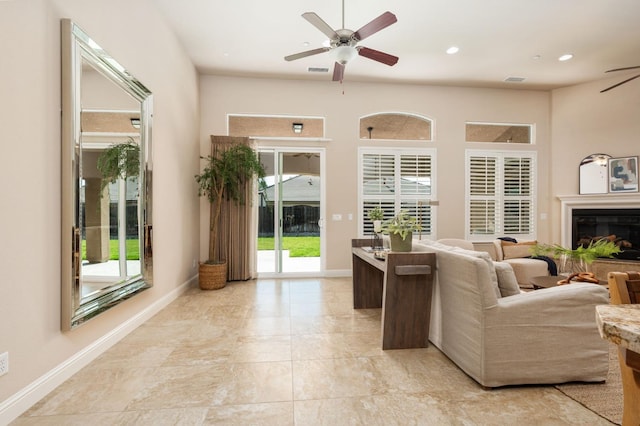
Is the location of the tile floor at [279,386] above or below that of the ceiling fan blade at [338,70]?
below

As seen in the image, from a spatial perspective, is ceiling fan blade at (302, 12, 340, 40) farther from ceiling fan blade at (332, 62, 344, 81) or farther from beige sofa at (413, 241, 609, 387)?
beige sofa at (413, 241, 609, 387)

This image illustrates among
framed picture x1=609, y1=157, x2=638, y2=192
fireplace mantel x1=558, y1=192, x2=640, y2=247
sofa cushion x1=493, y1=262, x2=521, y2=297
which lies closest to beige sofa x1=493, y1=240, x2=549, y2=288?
fireplace mantel x1=558, y1=192, x2=640, y2=247

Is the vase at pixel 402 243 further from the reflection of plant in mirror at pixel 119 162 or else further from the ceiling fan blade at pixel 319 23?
the reflection of plant in mirror at pixel 119 162

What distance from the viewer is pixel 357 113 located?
5.74m

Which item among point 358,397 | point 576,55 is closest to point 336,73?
point 358,397

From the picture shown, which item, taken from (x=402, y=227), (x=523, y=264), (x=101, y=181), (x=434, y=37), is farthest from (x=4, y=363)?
(x=523, y=264)

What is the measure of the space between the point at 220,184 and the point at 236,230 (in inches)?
32.9

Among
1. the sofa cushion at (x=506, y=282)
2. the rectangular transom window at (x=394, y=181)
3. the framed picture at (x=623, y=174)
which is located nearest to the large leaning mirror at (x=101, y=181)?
the sofa cushion at (x=506, y=282)

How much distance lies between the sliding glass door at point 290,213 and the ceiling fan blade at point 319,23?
277 cm

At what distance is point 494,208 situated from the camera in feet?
19.9

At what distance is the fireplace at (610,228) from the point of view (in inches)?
209

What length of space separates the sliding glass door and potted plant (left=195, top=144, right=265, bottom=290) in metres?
0.53

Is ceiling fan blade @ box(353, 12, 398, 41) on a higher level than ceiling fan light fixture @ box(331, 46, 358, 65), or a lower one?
A: higher

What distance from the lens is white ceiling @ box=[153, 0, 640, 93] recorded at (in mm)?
3650
